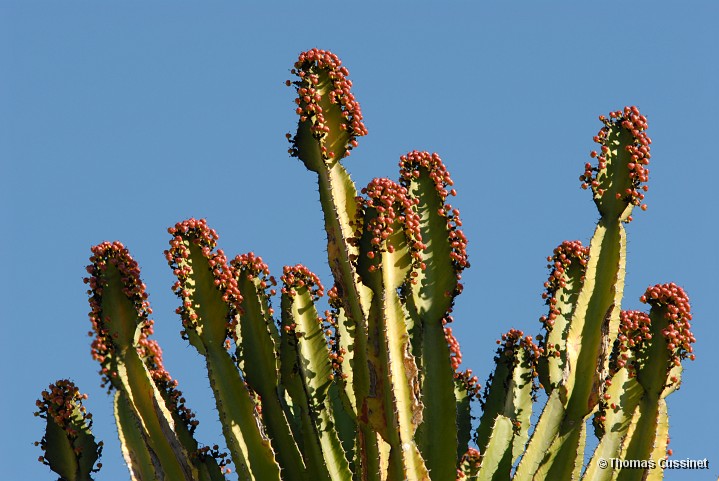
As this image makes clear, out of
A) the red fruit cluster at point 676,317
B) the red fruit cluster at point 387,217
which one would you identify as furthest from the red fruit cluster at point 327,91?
the red fruit cluster at point 676,317

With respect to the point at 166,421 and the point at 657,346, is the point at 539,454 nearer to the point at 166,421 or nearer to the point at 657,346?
the point at 657,346

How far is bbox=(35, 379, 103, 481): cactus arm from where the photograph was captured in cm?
730

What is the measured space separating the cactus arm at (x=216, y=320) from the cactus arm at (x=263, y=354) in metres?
0.22

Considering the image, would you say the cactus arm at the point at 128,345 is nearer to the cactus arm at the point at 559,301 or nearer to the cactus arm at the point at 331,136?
the cactus arm at the point at 331,136

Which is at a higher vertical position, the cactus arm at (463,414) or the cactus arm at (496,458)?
the cactus arm at (463,414)

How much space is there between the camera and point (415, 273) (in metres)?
6.61

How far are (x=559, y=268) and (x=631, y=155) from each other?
99 cm

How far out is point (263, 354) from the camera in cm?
732

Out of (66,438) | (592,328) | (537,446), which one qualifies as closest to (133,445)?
(66,438)

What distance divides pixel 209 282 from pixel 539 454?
222cm

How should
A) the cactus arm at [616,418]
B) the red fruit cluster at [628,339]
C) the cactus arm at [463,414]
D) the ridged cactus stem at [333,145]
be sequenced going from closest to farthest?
the ridged cactus stem at [333,145]
the cactus arm at [616,418]
the red fruit cluster at [628,339]
the cactus arm at [463,414]

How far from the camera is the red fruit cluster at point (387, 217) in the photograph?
6.27 m

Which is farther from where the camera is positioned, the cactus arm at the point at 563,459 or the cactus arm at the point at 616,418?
the cactus arm at the point at 616,418

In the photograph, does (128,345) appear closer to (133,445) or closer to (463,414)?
(133,445)
